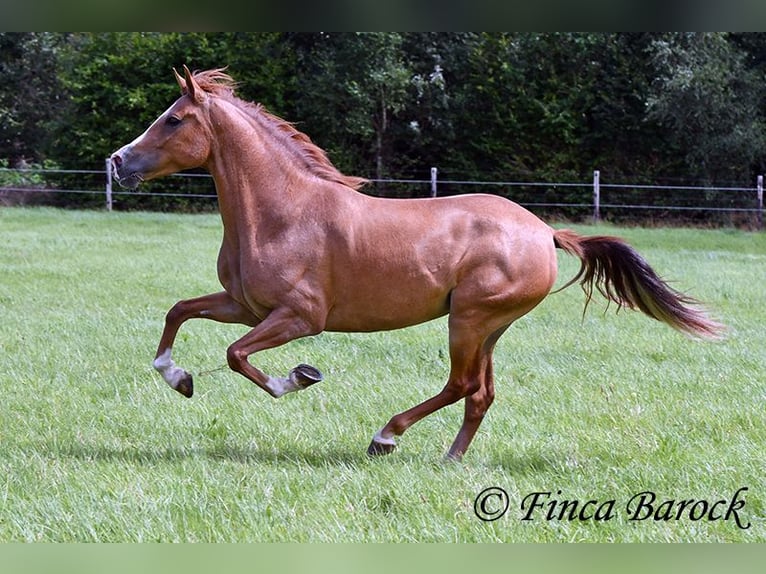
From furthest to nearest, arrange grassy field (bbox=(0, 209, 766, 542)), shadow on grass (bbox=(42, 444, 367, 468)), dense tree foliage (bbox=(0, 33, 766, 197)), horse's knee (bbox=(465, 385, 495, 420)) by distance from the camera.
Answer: dense tree foliage (bbox=(0, 33, 766, 197)) → horse's knee (bbox=(465, 385, 495, 420)) → shadow on grass (bbox=(42, 444, 367, 468)) → grassy field (bbox=(0, 209, 766, 542))

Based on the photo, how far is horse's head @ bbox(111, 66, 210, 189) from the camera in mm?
4633

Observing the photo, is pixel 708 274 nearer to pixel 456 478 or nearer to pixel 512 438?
pixel 512 438

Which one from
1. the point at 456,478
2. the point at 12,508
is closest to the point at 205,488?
the point at 12,508

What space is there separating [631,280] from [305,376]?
1936mm

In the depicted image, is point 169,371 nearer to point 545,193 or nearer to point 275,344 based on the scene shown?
point 275,344

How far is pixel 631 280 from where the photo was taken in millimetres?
5141

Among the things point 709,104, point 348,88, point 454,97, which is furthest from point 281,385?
point 709,104

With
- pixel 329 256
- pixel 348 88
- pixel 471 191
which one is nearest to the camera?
pixel 329 256

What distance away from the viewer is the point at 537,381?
6727mm

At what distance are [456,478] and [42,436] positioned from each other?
2444 mm

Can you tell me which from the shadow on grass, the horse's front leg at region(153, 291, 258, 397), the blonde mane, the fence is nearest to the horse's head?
the blonde mane

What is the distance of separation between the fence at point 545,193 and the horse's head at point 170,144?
18122 mm

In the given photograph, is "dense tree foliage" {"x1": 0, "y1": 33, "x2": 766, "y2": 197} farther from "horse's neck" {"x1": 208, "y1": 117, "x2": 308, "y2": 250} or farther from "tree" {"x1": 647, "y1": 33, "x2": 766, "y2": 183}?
"horse's neck" {"x1": 208, "y1": 117, "x2": 308, "y2": 250}

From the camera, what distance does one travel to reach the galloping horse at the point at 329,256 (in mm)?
4727
